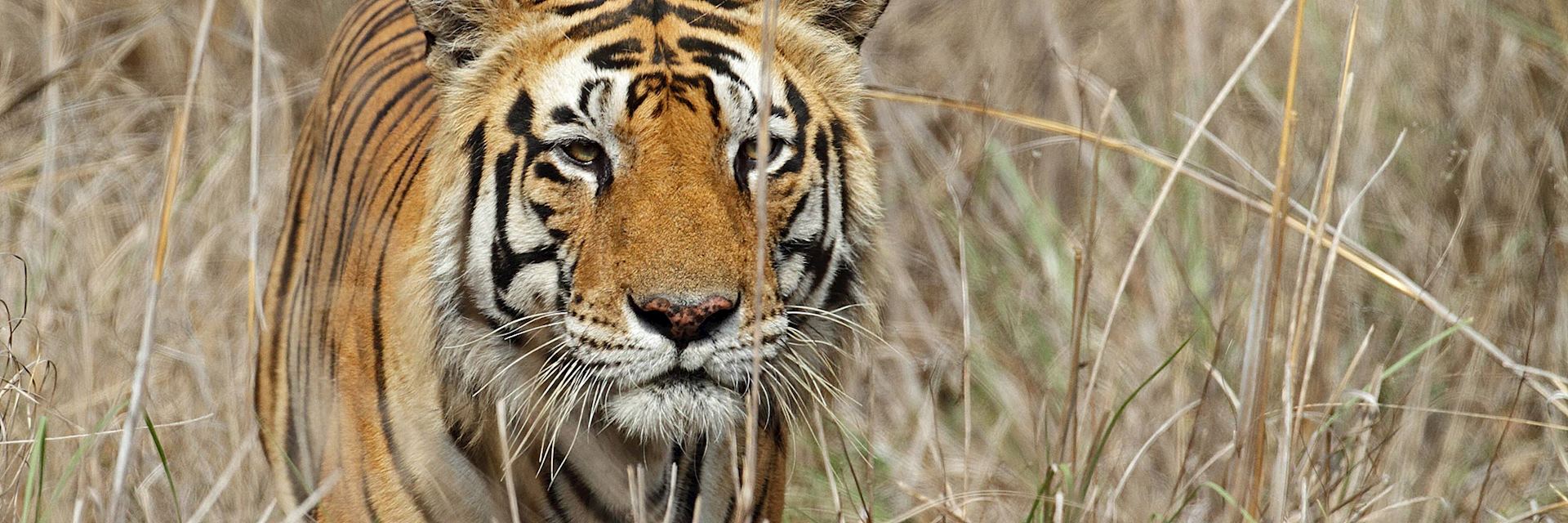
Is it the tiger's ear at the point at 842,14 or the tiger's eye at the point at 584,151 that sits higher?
the tiger's ear at the point at 842,14

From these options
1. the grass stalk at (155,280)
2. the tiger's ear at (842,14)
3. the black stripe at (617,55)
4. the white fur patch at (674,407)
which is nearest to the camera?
the grass stalk at (155,280)

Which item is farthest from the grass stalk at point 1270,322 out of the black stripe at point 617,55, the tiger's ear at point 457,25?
the tiger's ear at point 457,25

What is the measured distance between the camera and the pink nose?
191 cm

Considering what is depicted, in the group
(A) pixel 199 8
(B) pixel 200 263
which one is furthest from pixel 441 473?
(A) pixel 199 8

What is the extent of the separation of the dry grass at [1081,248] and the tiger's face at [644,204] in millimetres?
416

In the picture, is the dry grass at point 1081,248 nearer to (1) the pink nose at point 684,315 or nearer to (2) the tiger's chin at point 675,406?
(2) the tiger's chin at point 675,406

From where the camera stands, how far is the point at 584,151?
2082 millimetres

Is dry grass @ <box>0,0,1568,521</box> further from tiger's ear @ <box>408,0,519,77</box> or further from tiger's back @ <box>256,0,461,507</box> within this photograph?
tiger's ear @ <box>408,0,519,77</box>

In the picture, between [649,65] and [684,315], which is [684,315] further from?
[649,65]

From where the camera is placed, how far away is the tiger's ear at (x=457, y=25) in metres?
2.26

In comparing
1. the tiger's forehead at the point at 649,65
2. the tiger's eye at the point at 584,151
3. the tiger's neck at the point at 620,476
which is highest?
the tiger's forehead at the point at 649,65

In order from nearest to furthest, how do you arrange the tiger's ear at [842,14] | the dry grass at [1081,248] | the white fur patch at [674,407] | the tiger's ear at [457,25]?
1. the white fur patch at [674,407]
2. the tiger's ear at [457,25]
3. the tiger's ear at [842,14]
4. the dry grass at [1081,248]

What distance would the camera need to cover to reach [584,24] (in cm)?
227

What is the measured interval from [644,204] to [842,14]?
0.60 meters
